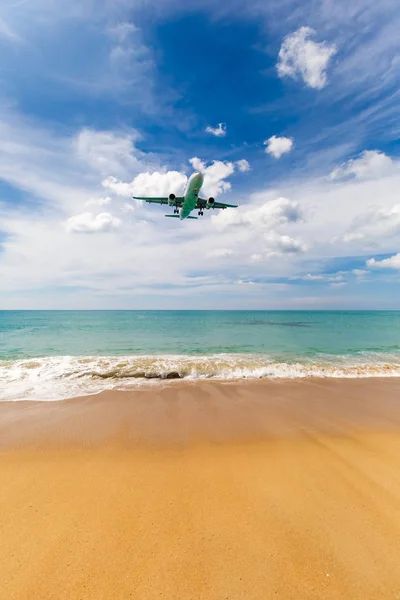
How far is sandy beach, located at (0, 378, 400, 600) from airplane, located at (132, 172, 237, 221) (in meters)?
19.0

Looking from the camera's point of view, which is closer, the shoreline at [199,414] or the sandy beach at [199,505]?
the sandy beach at [199,505]

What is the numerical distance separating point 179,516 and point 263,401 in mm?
6557

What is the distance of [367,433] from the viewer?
775 cm

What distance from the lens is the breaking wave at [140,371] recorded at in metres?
11.9

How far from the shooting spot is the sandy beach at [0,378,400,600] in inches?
136

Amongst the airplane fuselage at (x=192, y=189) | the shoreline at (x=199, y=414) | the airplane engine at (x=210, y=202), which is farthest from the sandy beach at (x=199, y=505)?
the airplane engine at (x=210, y=202)

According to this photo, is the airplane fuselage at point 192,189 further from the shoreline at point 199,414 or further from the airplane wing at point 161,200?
the shoreline at point 199,414

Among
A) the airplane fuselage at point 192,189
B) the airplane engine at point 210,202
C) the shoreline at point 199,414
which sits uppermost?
the airplane engine at point 210,202

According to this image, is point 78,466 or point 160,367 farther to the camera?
point 160,367

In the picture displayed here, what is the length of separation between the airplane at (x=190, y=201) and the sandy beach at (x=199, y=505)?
19.0 metres

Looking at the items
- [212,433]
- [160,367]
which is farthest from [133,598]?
[160,367]

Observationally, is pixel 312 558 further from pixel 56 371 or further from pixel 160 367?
pixel 56 371

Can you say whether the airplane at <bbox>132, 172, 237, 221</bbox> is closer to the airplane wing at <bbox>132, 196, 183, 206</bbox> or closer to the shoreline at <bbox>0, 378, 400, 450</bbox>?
the airplane wing at <bbox>132, 196, 183, 206</bbox>

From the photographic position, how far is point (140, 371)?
47.5 feet
